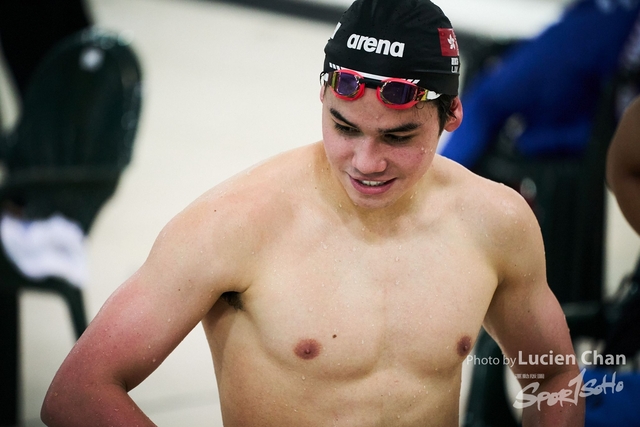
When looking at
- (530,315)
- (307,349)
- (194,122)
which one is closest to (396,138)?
(307,349)

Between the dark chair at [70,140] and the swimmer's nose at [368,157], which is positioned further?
the dark chair at [70,140]

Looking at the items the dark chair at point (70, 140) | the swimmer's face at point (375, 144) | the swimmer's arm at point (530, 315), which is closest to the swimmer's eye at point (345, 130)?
the swimmer's face at point (375, 144)

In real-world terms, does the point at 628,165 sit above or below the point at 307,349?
above

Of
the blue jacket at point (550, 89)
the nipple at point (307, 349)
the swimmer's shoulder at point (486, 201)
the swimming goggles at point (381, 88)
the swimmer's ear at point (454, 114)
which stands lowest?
the nipple at point (307, 349)

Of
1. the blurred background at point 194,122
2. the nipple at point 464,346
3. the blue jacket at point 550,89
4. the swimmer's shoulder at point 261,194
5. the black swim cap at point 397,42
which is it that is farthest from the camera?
the blurred background at point 194,122

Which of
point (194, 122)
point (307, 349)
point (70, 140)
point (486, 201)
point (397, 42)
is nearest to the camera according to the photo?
point (397, 42)

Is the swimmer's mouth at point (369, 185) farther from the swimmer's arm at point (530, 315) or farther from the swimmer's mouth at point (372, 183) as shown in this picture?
the swimmer's arm at point (530, 315)

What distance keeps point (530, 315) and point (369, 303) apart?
350 millimetres

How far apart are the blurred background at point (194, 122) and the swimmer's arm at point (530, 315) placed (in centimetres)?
73

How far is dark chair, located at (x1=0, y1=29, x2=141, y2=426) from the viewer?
2.45 m

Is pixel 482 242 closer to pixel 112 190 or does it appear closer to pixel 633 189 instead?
pixel 633 189

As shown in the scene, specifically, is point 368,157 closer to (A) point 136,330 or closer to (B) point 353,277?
(B) point 353,277

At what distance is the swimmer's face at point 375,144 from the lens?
127 cm

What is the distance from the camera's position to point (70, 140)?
2.64 meters
